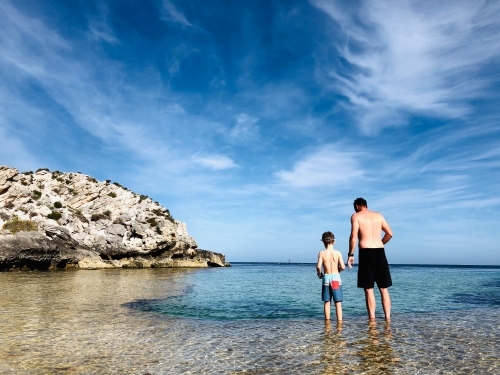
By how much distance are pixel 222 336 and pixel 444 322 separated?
708 centimetres

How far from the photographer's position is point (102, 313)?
1279 cm

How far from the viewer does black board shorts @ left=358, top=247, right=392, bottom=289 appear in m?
9.73

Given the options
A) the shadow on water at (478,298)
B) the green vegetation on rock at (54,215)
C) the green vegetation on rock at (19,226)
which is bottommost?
the shadow on water at (478,298)

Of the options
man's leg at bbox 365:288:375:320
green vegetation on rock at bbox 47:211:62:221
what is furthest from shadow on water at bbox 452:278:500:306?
green vegetation on rock at bbox 47:211:62:221

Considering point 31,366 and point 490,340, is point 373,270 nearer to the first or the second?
point 490,340

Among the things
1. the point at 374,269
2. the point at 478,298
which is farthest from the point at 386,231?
the point at 478,298

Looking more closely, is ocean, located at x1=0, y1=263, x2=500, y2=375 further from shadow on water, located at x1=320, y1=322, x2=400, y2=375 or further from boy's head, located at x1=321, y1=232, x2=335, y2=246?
boy's head, located at x1=321, y1=232, x2=335, y2=246

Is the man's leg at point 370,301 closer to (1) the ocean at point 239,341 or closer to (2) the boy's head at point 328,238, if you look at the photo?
(1) the ocean at point 239,341

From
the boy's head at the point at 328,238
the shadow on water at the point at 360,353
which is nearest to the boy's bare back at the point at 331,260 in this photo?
the boy's head at the point at 328,238

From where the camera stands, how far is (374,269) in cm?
979

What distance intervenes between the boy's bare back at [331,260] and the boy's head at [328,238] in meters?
0.24

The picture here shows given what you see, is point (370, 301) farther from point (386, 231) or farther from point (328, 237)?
point (328, 237)

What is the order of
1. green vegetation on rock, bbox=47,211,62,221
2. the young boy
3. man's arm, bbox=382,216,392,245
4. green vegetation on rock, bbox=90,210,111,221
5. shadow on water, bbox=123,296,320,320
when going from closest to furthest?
man's arm, bbox=382,216,392,245
the young boy
shadow on water, bbox=123,296,320,320
green vegetation on rock, bbox=47,211,62,221
green vegetation on rock, bbox=90,210,111,221

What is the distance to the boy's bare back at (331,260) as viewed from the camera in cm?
1020
